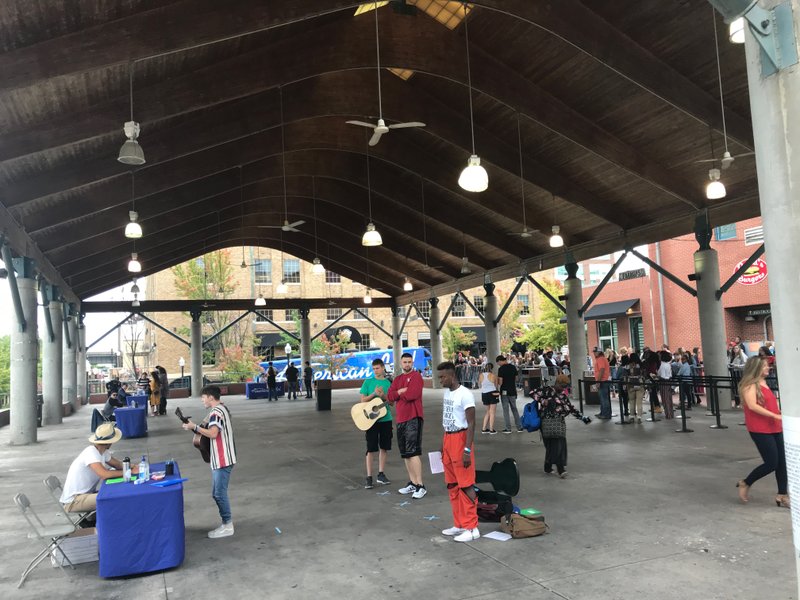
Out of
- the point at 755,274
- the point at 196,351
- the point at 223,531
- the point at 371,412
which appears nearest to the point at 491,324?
the point at 755,274

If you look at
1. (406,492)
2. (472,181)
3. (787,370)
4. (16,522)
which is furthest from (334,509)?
(787,370)

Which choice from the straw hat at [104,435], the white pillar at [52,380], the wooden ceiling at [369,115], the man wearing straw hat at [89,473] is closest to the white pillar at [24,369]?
the wooden ceiling at [369,115]

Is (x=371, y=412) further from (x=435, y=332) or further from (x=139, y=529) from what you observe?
(x=435, y=332)

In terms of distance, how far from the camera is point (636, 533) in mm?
5664

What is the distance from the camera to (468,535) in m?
5.62

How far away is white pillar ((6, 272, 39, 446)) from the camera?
13883 millimetres

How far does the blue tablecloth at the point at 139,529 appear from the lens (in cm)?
494

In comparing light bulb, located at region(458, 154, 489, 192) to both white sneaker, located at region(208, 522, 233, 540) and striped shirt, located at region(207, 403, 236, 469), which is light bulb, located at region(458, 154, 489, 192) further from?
white sneaker, located at region(208, 522, 233, 540)

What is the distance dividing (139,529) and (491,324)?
786 inches

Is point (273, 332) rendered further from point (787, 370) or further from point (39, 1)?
point (787, 370)

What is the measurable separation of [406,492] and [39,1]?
24.4 feet

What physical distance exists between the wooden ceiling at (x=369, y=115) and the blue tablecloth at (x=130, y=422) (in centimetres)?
463

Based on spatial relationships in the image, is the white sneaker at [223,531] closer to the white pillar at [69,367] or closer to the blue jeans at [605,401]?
the blue jeans at [605,401]

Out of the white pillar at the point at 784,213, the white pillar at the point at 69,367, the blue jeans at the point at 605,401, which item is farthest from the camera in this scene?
the white pillar at the point at 69,367
